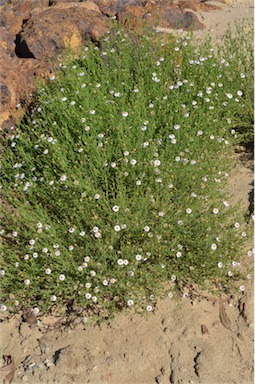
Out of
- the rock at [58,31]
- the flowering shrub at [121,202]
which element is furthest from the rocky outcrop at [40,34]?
the flowering shrub at [121,202]

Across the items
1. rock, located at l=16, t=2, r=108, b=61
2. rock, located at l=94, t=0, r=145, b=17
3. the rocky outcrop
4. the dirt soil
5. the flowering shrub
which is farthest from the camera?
rock, located at l=94, t=0, r=145, b=17

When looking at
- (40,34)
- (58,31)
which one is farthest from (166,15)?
(40,34)

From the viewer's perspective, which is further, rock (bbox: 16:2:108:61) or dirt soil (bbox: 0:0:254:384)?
rock (bbox: 16:2:108:61)

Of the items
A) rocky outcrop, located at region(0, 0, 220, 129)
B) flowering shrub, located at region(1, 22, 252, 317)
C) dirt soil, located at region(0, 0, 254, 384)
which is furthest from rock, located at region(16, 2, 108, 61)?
dirt soil, located at region(0, 0, 254, 384)

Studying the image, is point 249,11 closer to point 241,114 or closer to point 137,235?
point 241,114

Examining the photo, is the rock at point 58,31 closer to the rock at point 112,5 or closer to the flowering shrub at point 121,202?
the rock at point 112,5

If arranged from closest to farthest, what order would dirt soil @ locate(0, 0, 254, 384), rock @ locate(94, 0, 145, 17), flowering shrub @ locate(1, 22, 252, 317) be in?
1. dirt soil @ locate(0, 0, 254, 384)
2. flowering shrub @ locate(1, 22, 252, 317)
3. rock @ locate(94, 0, 145, 17)

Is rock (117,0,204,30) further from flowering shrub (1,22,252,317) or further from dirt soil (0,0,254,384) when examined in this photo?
dirt soil (0,0,254,384)
